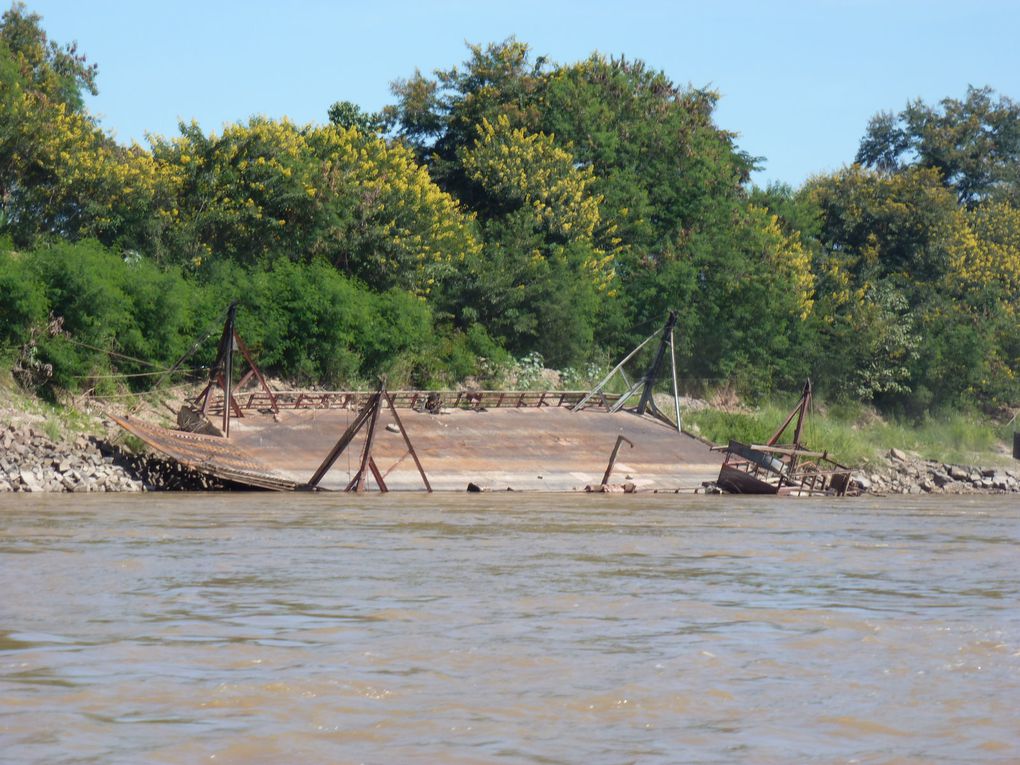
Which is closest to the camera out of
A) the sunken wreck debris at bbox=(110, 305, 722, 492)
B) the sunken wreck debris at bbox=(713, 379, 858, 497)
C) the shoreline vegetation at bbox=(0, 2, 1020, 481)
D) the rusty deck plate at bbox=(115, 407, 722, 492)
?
the sunken wreck debris at bbox=(110, 305, 722, 492)

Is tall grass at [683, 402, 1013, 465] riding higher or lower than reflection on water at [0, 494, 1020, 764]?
higher

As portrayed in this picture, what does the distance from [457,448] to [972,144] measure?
62791 millimetres

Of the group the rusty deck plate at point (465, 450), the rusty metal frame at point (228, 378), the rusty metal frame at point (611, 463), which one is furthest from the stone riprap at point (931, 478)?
the rusty metal frame at point (228, 378)

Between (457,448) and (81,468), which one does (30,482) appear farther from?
(457,448)

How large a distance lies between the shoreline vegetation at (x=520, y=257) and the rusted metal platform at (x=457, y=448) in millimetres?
5024

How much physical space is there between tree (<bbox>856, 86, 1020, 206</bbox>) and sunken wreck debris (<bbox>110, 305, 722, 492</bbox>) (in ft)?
166

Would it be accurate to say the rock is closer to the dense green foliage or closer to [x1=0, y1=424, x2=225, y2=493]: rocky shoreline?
[x1=0, y1=424, x2=225, y2=493]: rocky shoreline

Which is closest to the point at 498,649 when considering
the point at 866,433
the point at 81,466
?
the point at 81,466

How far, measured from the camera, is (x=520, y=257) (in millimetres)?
68562

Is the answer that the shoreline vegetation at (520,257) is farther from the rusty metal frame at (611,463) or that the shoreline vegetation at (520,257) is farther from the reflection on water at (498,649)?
the reflection on water at (498,649)

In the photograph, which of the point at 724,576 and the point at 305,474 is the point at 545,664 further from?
the point at 305,474

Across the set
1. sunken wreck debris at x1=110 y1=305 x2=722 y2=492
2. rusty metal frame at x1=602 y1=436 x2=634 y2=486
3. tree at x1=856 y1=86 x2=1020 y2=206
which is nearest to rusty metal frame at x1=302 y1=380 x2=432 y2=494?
sunken wreck debris at x1=110 y1=305 x2=722 y2=492

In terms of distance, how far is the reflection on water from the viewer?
10625 millimetres

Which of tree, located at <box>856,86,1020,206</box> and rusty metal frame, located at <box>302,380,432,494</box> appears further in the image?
tree, located at <box>856,86,1020,206</box>
